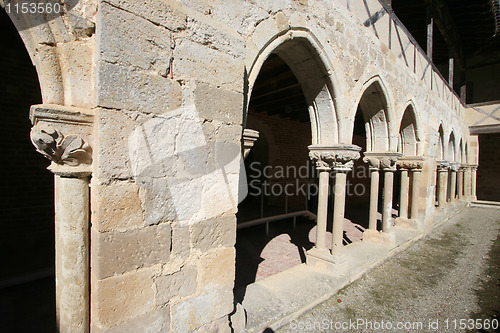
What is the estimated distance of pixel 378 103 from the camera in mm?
4695

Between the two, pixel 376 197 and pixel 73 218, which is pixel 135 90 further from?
pixel 376 197

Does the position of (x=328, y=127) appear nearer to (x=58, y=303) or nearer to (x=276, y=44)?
(x=276, y=44)

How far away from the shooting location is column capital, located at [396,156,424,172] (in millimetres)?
5812

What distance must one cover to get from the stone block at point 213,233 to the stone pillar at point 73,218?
24.7 inches

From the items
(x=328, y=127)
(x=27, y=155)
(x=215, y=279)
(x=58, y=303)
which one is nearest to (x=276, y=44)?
(x=328, y=127)

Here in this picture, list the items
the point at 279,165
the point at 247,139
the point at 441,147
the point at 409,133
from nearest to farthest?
the point at 247,139 < the point at 409,133 < the point at 279,165 < the point at 441,147

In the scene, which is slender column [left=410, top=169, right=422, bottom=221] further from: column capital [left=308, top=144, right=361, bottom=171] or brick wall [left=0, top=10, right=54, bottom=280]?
brick wall [left=0, top=10, right=54, bottom=280]

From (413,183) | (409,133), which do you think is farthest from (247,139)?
(413,183)

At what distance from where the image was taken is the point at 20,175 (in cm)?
420

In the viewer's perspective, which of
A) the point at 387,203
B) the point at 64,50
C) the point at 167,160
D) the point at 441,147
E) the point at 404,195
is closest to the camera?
the point at 64,50

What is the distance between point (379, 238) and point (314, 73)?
3.28 m

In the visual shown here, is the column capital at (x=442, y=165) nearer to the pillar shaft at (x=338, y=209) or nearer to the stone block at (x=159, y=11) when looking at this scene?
the pillar shaft at (x=338, y=209)

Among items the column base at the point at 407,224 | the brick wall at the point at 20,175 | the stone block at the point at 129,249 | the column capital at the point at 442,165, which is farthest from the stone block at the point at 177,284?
the column capital at the point at 442,165

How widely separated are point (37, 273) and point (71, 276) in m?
2.66
